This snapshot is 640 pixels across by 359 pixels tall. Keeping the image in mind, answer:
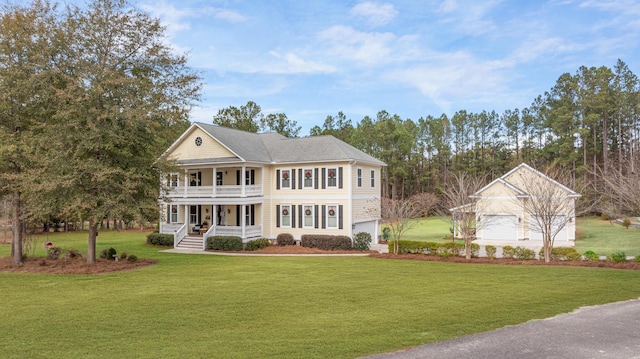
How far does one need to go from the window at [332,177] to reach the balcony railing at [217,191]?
182 inches

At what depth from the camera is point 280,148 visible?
96.2 ft

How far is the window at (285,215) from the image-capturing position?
27297mm

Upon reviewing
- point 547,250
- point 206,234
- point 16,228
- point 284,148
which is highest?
point 284,148

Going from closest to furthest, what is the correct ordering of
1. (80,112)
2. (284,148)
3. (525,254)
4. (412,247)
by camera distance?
(80,112) < (525,254) < (412,247) < (284,148)

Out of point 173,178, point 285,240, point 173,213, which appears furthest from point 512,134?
point 173,178

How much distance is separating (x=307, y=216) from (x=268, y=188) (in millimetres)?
3444

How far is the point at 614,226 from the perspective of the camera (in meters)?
36.5

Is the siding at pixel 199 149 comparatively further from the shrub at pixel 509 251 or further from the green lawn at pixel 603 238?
the shrub at pixel 509 251

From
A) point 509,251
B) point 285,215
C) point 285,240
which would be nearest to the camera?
point 509,251

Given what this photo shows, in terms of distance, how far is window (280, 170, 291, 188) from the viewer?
90.7 ft

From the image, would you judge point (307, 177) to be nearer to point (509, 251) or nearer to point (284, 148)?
point (284, 148)

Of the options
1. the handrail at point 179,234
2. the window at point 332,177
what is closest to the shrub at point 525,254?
the window at point 332,177

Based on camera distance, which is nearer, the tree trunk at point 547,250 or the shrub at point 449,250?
the tree trunk at point 547,250

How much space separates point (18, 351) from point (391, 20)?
18032 mm
